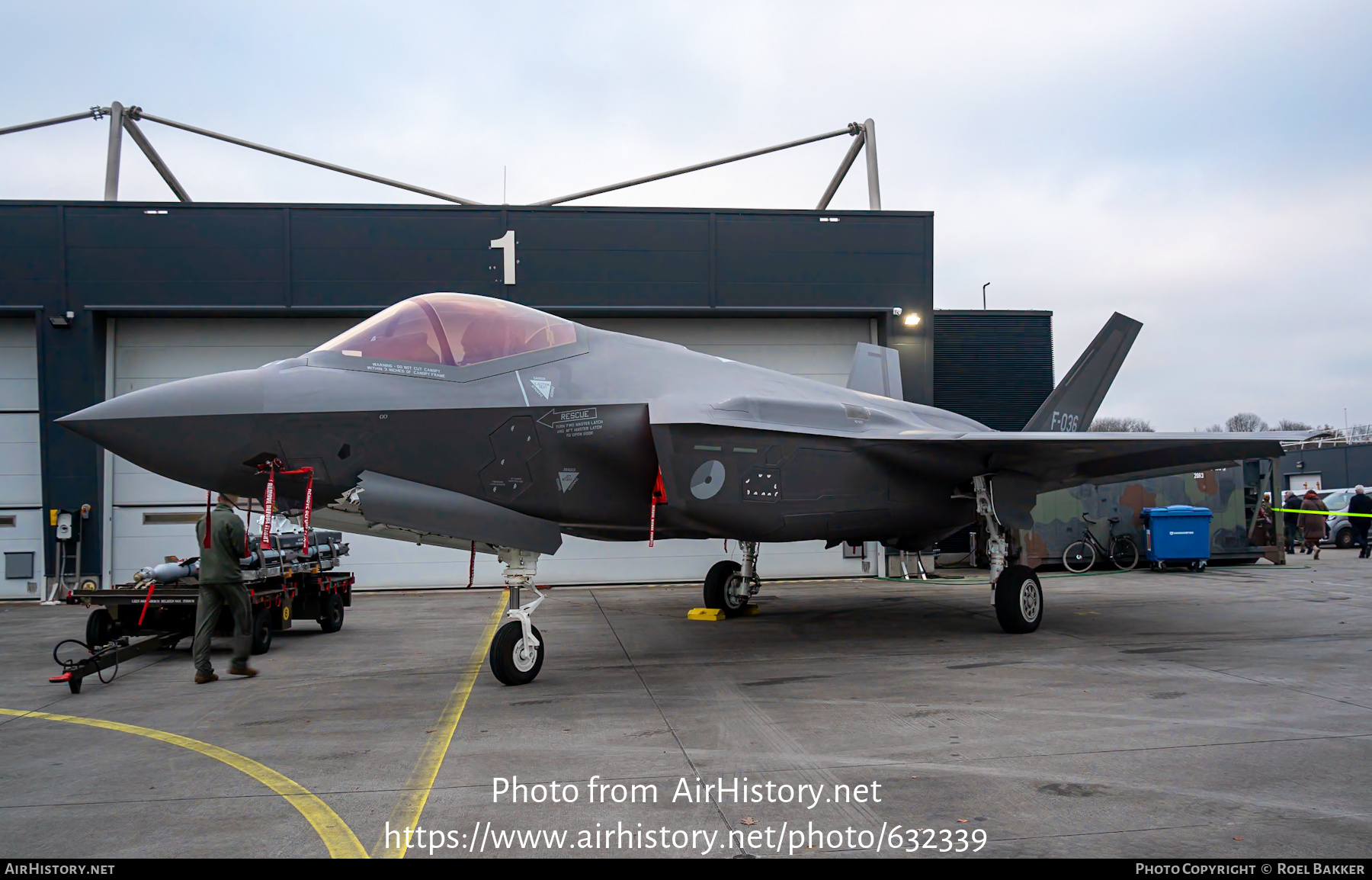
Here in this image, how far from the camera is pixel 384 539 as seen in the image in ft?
51.9

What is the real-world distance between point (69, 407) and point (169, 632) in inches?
362

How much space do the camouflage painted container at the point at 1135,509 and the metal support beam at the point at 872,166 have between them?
24.3ft

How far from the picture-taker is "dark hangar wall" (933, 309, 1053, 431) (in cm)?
2073

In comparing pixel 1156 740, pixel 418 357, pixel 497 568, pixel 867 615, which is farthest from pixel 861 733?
pixel 497 568

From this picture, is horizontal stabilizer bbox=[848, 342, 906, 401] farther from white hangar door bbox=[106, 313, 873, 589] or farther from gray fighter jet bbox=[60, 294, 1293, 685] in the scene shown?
white hangar door bbox=[106, 313, 873, 589]

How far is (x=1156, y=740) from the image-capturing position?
5133 millimetres

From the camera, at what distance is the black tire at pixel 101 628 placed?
9516 millimetres

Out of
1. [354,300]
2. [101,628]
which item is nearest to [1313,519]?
[354,300]

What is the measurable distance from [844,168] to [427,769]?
19.0 m

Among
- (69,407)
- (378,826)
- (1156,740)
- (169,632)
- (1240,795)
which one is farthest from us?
(69,407)

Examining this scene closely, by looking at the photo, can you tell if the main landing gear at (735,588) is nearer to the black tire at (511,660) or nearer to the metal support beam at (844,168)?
the black tire at (511,660)

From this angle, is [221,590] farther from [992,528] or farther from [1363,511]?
[1363,511]

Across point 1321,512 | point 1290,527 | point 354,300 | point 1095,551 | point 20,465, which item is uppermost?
point 354,300

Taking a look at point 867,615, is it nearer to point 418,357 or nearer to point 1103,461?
point 1103,461
